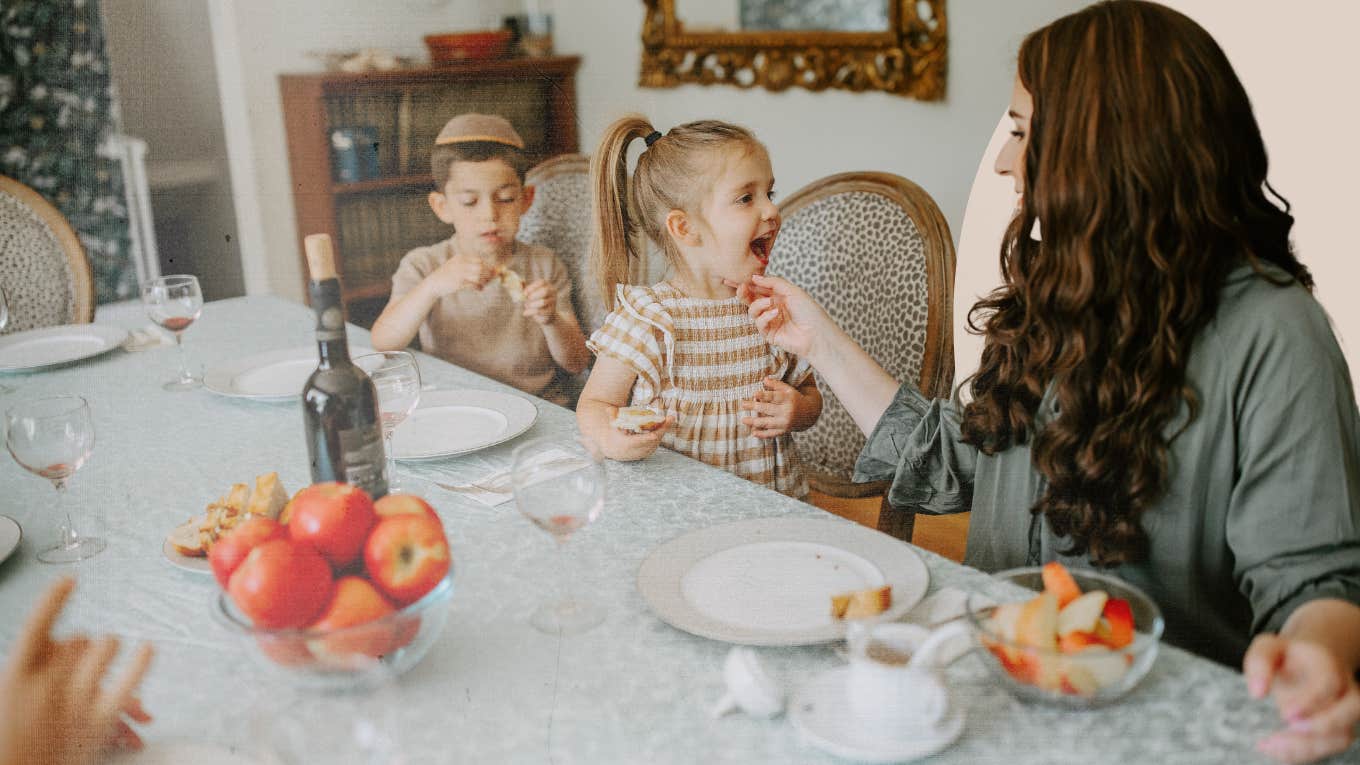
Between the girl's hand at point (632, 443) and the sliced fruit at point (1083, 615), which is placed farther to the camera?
the girl's hand at point (632, 443)

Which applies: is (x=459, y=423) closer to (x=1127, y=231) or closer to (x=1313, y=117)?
(x=1127, y=231)

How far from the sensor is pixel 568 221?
2.18 metres

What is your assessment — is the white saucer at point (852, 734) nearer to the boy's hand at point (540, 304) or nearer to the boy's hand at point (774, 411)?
the boy's hand at point (774, 411)

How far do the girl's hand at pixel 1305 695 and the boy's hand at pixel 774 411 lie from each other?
851 mm

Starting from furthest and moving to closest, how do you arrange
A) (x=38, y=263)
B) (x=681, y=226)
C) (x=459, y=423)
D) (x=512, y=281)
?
(x=38, y=263), (x=512, y=281), (x=681, y=226), (x=459, y=423)


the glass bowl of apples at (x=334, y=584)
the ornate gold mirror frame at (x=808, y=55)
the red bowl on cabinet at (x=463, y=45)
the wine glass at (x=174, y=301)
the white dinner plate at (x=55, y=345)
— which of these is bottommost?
the white dinner plate at (x=55, y=345)

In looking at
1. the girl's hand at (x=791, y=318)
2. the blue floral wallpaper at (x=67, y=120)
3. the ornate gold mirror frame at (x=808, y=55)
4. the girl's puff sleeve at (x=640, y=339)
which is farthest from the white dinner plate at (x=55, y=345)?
the ornate gold mirror frame at (x=808, y=55)

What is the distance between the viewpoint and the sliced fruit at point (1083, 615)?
0.69 m

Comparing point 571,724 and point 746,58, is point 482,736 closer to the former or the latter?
point 571,724

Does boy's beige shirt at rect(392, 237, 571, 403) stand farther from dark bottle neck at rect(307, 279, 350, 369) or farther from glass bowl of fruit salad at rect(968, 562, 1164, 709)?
glass bowl of fruit salad at rect(968, 562, 1164, 709)

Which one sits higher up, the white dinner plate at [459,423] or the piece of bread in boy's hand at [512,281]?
the piece of bread in boy's hand at [512,281]

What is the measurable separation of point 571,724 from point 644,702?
0.18 feet

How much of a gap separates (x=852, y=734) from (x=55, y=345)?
1617 millimetres

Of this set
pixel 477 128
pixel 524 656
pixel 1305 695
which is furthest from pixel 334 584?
pixel 477 128
